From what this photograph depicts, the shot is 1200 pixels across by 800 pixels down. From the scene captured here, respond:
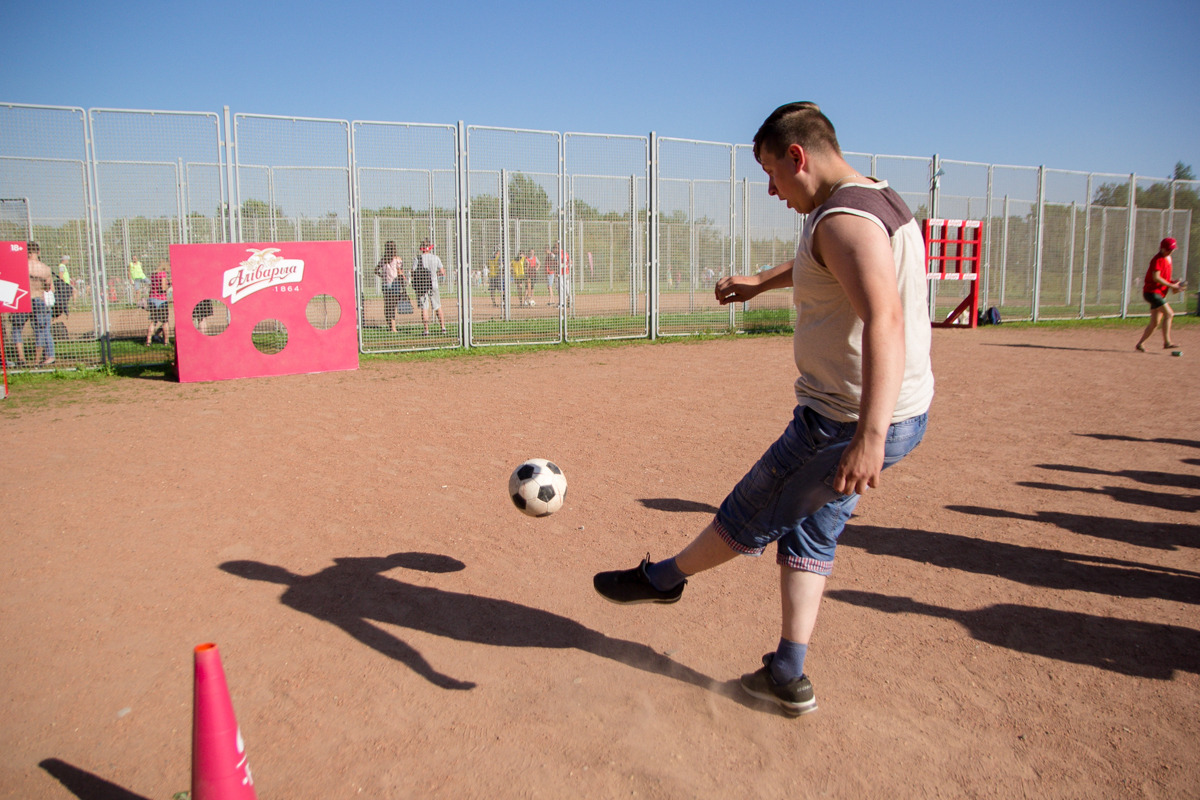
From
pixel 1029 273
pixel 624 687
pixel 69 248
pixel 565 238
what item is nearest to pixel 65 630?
pixel 624 687

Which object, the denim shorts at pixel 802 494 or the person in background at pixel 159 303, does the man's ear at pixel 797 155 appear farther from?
the person in background at pixel 159 303

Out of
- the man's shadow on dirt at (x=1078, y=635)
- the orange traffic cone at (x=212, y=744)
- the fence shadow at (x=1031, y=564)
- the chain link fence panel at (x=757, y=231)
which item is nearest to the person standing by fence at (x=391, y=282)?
the chain link fence panel at (x=757, y=231)

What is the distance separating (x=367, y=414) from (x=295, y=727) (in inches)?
237

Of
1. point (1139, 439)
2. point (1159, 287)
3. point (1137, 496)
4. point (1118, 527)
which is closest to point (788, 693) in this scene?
point (1118, 527)

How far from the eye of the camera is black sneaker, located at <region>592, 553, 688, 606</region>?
3.32 m

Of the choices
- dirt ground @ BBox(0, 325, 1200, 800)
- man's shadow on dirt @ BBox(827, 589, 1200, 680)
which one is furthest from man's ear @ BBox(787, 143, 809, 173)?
man's shadow on dirt @ BBox(827, 589, 1200, 680)

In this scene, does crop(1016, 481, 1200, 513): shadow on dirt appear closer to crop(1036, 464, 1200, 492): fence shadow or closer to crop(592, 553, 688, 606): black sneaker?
crop(1036, 464, 1200, 492): fence shadow

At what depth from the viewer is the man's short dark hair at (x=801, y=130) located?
2602 mm

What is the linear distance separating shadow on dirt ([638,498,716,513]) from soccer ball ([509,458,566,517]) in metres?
1.07

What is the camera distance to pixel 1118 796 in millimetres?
2400

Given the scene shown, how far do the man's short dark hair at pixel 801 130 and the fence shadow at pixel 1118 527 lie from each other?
343 cm

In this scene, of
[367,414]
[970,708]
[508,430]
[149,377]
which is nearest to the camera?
[970,708]

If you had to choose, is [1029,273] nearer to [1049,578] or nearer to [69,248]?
[1049,578]

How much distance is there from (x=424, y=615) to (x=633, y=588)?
3.46 feet
